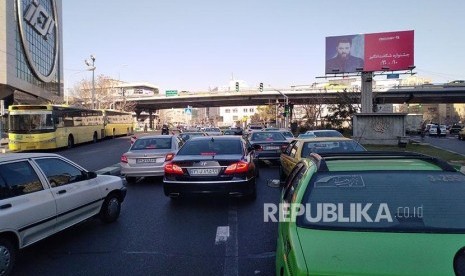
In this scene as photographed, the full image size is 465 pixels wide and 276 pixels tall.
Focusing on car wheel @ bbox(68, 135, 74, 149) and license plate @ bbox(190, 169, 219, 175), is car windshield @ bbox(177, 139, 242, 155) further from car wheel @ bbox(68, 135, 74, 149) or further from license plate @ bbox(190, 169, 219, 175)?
car wheel @ bbox(68, 135, 74, 149)

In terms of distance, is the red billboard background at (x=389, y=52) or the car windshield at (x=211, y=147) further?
the red billboard background at (x=389, y=52)

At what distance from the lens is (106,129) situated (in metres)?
41.3

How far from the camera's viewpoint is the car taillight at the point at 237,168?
8.10m

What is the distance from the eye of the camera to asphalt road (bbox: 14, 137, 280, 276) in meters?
4.87

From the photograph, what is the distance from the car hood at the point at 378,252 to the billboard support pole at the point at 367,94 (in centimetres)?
4146

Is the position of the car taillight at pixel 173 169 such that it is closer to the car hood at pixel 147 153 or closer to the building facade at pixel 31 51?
the car hood at pixel 147 153

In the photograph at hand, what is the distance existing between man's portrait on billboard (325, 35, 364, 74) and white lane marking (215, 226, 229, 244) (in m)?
38.6

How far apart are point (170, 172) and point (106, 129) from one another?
34.9 meters

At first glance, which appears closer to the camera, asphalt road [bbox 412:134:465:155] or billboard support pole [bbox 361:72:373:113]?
asphalt road [bbox 412:134:465:155]

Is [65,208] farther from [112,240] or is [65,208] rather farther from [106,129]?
[106,129]

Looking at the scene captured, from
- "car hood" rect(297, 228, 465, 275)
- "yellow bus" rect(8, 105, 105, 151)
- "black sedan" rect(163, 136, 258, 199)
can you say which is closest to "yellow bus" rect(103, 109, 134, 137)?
"yellow bus" rect(8, 105, 105, 151)

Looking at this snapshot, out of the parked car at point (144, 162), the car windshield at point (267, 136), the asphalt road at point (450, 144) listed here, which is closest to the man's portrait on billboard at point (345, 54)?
the asphalt road at point (450, 144)

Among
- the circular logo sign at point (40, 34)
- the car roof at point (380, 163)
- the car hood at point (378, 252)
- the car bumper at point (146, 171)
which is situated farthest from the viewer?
the circular logo sign at point (40, 34)

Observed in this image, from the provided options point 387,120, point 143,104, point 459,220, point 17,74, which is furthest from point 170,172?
point 143,104
